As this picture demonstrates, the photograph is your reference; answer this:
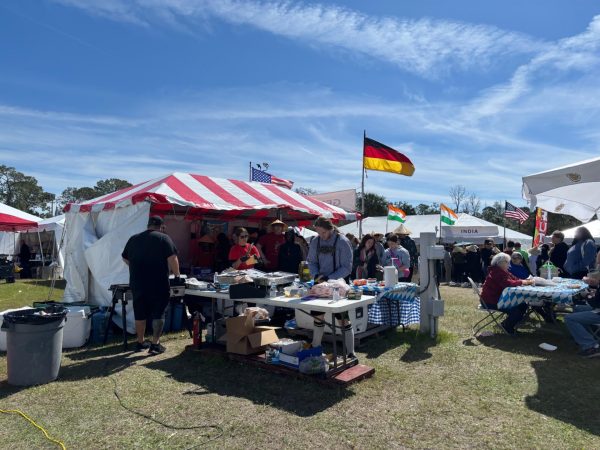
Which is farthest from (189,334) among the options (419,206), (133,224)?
(419,206)

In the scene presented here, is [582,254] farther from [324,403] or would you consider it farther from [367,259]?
[324,403]

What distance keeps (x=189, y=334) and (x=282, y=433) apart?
3.37 meters

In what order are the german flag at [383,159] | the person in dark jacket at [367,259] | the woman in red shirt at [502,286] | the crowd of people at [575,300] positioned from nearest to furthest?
the crowd of people at [575,300] < the woman in red shirt at [502,286] < the person in dark jacket at [367,259] < the german flag at [383,159]

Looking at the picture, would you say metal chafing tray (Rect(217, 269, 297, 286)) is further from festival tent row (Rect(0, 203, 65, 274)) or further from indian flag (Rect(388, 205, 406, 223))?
indian flag (Rect(388, 205, 406, 223))

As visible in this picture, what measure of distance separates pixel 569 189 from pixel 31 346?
25.5 feet

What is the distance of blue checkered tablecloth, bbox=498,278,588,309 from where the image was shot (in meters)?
5.07

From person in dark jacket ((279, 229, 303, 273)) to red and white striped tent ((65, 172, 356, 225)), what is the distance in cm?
82

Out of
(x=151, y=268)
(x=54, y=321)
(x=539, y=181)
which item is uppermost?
(x=539, y=181)

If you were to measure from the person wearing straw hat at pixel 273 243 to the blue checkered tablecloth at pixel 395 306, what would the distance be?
8.97ft

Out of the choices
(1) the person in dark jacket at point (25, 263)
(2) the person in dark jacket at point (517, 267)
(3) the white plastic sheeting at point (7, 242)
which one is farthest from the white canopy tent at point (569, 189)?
(3) the white plastic sheeting at point (7, 242)

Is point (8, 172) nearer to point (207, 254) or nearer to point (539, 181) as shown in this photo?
point (207, 254)

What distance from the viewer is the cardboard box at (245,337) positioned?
4609mm

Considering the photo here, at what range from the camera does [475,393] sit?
12.4ft

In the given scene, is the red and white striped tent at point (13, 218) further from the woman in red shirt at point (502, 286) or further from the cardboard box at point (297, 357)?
the woman in red shirt at point (502, 286)
